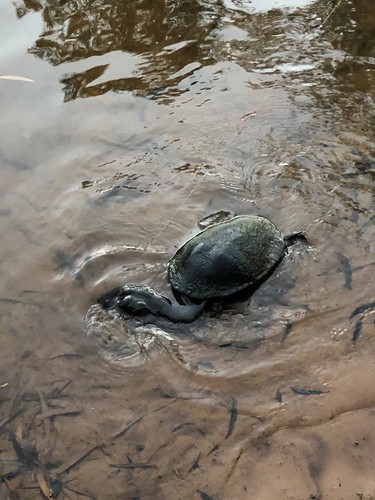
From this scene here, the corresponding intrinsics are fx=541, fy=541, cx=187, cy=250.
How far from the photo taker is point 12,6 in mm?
7203

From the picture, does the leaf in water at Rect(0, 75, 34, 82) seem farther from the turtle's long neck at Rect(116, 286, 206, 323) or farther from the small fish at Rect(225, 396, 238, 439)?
→ the small fish at Rect(225, 396, 238, 439)

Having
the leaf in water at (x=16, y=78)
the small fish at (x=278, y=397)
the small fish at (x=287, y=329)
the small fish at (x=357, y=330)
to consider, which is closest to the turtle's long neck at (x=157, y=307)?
the small fish at (x=287, y=329)

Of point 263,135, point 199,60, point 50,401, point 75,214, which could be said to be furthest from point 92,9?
point 50,401

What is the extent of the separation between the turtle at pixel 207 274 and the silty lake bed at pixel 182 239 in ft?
0.38

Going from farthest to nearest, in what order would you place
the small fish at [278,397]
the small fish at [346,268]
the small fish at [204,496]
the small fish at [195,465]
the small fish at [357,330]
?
the small fish at [346,268], the small fish at [357,330], the small fish at [278,397], the small fish at [195,465], the small fish at [204,496]

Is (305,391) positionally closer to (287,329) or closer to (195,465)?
(287,329)

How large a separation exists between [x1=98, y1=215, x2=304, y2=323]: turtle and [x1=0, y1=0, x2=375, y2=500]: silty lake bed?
0.38ft

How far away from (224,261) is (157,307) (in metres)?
0.55

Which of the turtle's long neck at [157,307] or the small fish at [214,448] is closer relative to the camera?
the small fish at [214,448]

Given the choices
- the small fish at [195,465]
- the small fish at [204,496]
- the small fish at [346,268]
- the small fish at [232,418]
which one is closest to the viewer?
the small fish at [204,496]

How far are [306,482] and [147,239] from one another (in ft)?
Result: 7.14

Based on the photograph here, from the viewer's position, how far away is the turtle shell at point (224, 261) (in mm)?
3689

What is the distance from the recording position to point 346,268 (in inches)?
159

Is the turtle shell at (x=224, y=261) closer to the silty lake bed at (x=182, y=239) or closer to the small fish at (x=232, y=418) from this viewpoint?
the silty lake bed at (x=182, y=239)
